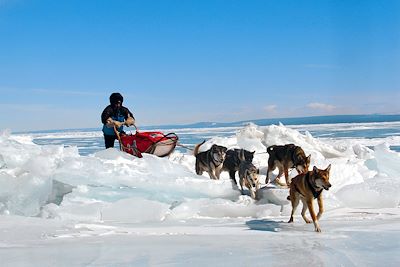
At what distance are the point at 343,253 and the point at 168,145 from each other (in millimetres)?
4480

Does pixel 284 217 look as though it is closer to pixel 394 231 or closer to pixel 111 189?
pixel 394 231

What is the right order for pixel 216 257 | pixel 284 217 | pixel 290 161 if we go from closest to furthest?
pixel 216 257, pixel 284 217, pixel 290 161

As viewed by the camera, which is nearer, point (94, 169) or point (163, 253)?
point (163, 253)

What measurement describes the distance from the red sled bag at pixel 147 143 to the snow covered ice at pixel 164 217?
2.72 ft

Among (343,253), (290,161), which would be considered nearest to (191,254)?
(343,253)

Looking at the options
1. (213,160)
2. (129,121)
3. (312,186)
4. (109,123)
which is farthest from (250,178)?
(109,123)

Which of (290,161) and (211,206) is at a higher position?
(290,161)

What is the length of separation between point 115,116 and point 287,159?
3.06 metres

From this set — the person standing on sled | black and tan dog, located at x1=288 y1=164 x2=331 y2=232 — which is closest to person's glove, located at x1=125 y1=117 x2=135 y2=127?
the person standing on sled

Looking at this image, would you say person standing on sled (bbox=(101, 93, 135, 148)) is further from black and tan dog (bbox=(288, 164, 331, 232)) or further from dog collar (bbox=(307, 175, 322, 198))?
dog collar (bbox=(307, 175, 322, 198))

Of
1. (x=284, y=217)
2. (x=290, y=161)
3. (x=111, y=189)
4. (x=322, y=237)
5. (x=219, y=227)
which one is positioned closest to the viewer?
(x=322, y=237)

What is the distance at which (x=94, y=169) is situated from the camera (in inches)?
226

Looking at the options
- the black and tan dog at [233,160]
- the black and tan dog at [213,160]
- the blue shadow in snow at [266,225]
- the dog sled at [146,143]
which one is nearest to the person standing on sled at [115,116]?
the dog sled at [146,143]

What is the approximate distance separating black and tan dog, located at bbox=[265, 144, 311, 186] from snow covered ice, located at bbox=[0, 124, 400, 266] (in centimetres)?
56
